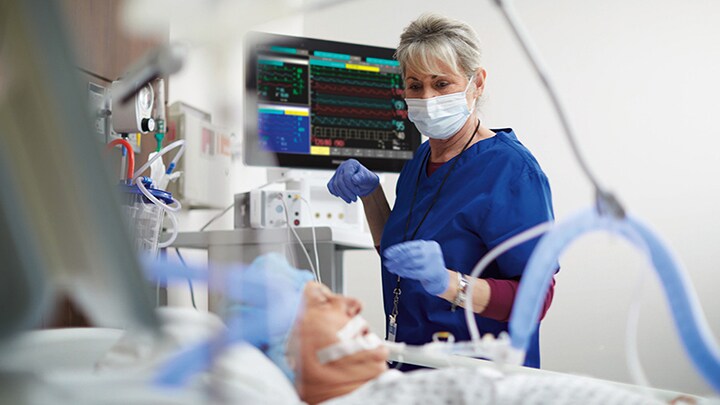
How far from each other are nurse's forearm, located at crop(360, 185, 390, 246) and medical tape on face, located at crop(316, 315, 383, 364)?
1111mm

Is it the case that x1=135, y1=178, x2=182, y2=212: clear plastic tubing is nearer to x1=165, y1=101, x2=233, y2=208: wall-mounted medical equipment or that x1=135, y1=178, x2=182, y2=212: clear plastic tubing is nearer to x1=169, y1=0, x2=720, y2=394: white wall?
x1=165, y1=101, x2=233, y2=208: wall-mounted medical equipment

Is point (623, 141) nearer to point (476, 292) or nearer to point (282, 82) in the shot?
point (282, 82)

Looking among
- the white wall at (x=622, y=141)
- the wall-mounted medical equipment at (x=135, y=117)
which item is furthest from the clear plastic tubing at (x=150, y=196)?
the white wall at (x=622, y=141)

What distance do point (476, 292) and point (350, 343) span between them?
24.1 inches

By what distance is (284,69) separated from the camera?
2.87m

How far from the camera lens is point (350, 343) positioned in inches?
38.9

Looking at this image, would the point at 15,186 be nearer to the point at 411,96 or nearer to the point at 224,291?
the point at 224,291

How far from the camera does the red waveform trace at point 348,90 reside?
2926mm

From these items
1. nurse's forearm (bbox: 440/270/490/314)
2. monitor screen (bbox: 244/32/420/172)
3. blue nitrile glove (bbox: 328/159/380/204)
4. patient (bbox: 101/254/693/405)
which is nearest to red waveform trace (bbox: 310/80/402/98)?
monitor screen (bbox: 244/32/420/172)

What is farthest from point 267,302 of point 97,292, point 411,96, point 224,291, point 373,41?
point 373,41

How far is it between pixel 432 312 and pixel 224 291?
110 centimetres

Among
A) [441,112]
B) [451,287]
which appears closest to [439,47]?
[441,112]

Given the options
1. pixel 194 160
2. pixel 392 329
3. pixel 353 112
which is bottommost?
pixel 392 329

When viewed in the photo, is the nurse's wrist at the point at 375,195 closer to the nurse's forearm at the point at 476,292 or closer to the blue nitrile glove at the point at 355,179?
the blue nitrile glove at the point at 355,179
